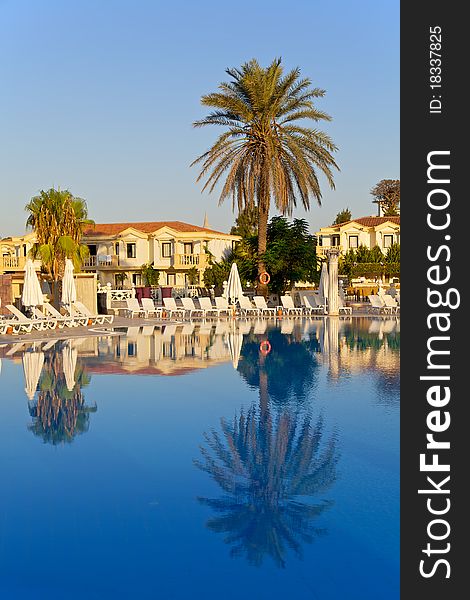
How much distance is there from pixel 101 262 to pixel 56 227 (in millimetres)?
15073

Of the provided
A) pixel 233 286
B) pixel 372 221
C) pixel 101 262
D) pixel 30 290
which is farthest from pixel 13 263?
pixel 372 221

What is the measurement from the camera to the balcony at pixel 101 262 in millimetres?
50156

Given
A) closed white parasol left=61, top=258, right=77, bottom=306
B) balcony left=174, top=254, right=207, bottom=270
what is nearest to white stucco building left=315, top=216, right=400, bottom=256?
balcony left=174, top=254, right=207, bottom=270

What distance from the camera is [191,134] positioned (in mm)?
30609

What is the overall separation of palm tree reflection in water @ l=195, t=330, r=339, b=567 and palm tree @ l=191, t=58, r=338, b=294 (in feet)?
62.3

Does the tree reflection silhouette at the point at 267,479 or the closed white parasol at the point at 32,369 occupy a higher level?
the closed white parasol at the point at 32,369

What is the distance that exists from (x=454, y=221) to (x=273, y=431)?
4.23 m

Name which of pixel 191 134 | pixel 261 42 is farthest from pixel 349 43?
pixel 191 134

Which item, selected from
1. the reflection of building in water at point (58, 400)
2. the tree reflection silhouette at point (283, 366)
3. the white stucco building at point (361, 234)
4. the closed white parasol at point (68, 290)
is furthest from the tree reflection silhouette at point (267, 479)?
the white stucco building at point (361, 234)

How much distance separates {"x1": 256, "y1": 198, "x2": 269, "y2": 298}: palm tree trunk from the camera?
28.2 metres

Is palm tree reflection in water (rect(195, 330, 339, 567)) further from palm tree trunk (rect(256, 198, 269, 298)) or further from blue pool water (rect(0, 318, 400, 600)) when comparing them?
palm tree trunk (rect(256, 198, 269, 298))

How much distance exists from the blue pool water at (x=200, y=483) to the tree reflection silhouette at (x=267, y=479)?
2 centimetres

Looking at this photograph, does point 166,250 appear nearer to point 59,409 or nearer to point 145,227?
point 145,227

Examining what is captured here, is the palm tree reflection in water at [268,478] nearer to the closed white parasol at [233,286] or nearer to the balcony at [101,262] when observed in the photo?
the closed white parasol at [233,286]
